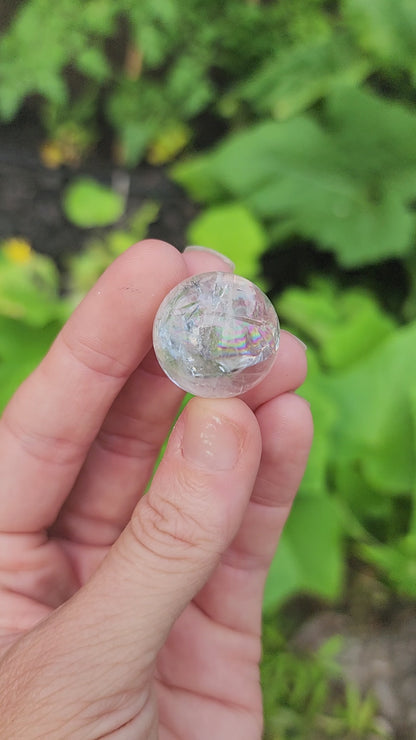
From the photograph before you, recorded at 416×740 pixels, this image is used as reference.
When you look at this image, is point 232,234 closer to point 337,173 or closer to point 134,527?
point 337,173

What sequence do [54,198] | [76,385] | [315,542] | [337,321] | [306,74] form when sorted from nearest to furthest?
[76,385], [315,542], [337,321], [306,74], [54,198]

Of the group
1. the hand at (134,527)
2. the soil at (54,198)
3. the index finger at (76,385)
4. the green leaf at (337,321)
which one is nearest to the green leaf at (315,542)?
the green leaf at (337,321)

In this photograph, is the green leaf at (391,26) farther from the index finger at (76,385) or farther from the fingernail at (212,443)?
the fingernail at (212,443)

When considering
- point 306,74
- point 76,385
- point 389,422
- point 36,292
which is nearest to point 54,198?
point 36,292

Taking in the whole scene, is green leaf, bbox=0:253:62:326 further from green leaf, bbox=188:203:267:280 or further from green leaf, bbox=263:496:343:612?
green leaf, bbox=263:496:343:612

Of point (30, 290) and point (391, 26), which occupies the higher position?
point (391, 26)

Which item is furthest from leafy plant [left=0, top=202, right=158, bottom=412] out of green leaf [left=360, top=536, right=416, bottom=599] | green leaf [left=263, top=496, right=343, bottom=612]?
green leaf [left=360, top=536, right=416, bottom=599]

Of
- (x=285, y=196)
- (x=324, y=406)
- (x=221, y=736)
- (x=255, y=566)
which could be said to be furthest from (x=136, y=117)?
(x=221, y=736)

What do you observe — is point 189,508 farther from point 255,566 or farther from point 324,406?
point 324,406
